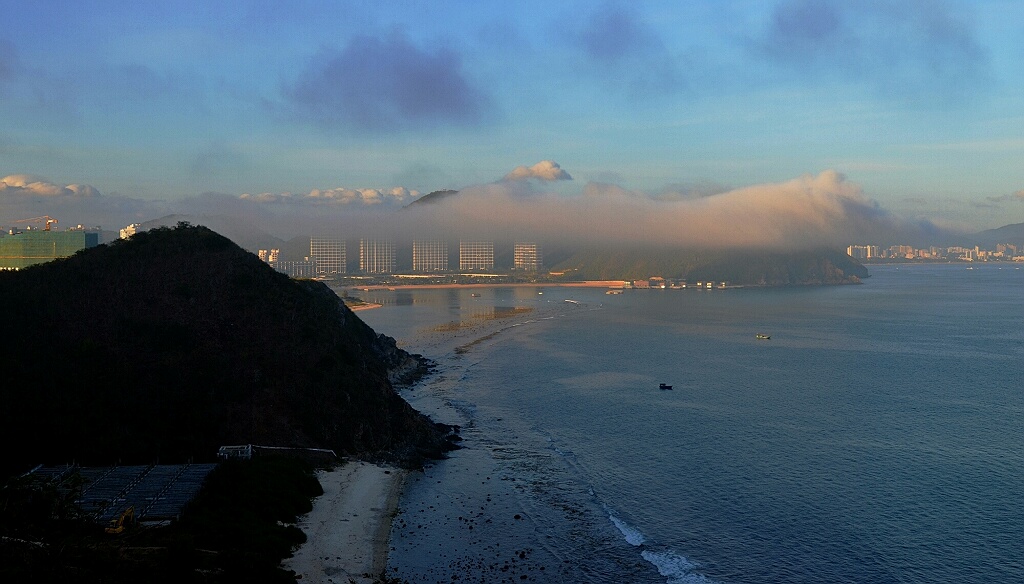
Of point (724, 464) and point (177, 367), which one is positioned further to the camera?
point (177, 367)

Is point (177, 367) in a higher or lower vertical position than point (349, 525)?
higher

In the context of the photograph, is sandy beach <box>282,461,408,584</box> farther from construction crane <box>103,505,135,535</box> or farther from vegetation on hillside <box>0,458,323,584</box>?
construction crane <box>103,505,135,535</box>

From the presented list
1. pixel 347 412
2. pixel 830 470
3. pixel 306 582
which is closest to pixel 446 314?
pixel 347 412

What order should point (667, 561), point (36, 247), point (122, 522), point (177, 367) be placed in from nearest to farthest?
point (122, 522) < point (667, 561) < point (177, 367) < point (36, 247)

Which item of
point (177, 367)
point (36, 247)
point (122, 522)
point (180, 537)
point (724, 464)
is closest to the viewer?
point (180, 537)

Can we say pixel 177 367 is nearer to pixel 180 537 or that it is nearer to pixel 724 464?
pixel 180 537

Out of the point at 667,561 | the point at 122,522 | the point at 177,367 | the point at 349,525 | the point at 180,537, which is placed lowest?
the point at 667,561

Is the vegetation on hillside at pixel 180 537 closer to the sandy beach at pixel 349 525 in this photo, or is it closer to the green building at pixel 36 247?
the sandy beach at pixel 349 525

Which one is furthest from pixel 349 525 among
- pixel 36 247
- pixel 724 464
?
pixel 36 247
